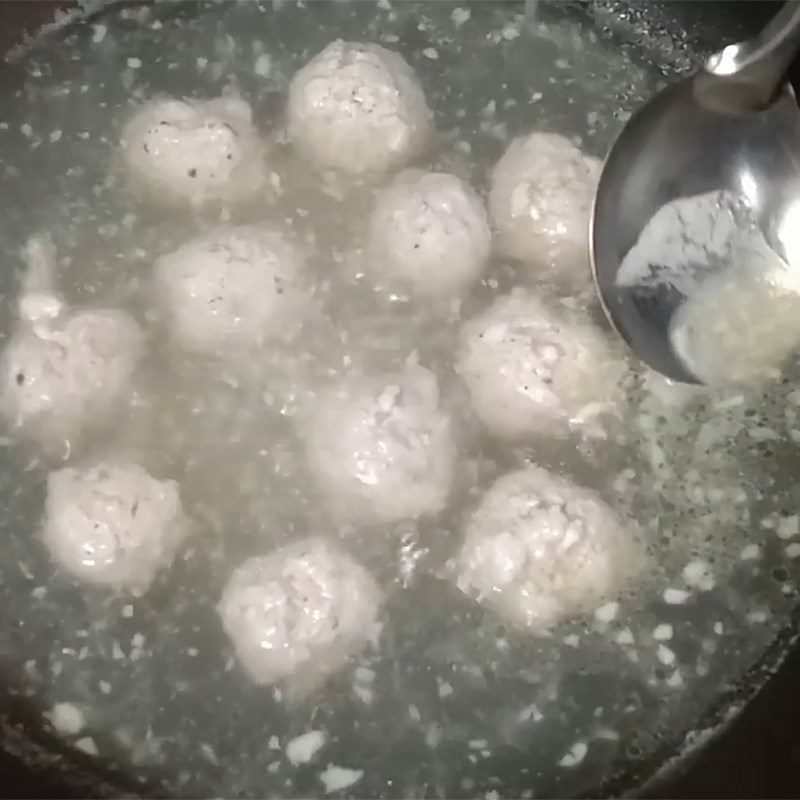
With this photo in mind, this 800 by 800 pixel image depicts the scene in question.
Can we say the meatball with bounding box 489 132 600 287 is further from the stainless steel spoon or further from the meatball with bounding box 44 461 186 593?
the meatball with bounding box 44 461 186 593

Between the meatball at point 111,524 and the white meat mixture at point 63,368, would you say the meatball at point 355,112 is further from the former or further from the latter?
the meatball at point 111,524

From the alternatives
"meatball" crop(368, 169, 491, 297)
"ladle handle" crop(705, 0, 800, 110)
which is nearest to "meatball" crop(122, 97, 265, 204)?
"meatball" crop(368, 169, 491, 297)

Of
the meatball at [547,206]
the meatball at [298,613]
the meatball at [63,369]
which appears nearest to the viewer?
the meatball at [298,613]

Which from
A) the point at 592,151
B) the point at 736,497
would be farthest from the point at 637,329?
the point at 592,151

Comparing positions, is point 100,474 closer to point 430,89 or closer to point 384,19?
point 430,89

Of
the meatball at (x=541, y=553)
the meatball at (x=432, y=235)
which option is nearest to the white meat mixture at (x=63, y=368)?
the meatball at (x=432, y=235)
